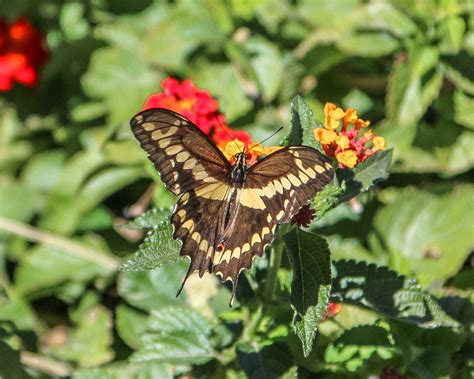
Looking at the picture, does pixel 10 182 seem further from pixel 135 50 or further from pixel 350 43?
pixel 350 43

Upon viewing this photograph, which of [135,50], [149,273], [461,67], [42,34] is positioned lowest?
[149,273]

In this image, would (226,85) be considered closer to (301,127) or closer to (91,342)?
(91,342)

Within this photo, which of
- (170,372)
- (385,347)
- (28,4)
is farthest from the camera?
(28,4)

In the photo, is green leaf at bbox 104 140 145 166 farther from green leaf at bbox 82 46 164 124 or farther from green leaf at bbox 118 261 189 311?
green leaf at bbox 118 261 189 311

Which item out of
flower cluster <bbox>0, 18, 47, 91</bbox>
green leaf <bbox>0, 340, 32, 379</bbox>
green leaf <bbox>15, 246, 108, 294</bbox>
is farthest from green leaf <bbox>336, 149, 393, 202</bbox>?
flower cluster <bbox>0, 18, 47, 91</bbox>

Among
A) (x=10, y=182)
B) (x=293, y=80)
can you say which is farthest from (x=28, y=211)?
(x=293, y=80)

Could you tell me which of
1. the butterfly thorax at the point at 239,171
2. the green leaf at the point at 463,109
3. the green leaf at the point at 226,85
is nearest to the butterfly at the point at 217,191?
the butterfly thorax at the point at 239,171

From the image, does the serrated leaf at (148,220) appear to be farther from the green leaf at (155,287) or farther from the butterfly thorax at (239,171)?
the green leaf at (155,287)
